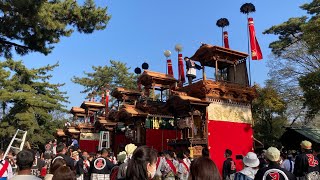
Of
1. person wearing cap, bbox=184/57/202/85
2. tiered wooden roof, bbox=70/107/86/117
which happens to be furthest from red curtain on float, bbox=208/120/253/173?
tiered wooden roof, bbox=70/107/86/117

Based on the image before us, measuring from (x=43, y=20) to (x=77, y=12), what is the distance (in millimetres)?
1444

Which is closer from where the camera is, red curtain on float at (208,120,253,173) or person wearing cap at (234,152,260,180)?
person wearing cap at (234,152,260,180)

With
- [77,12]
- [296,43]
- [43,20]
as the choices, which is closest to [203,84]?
[77,12]

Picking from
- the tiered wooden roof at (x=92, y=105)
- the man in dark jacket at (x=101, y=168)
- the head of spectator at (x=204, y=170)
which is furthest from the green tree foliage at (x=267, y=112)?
the head of spectator at (x=204, y=170)

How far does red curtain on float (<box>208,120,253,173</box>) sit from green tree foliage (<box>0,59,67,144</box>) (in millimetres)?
20131

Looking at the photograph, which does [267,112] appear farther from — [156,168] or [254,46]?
[156,168]

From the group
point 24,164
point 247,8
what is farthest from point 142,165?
point 247,8

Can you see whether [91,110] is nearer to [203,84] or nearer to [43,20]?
[203,84]

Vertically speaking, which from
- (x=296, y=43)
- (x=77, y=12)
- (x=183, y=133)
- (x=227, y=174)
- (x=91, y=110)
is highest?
(x=296, y=43)

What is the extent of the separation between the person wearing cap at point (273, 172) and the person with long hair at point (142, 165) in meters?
2.01

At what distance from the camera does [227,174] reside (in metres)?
9.11

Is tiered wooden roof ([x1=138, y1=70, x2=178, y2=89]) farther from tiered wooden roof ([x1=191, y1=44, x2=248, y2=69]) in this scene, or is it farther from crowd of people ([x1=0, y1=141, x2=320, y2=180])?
crowd of people ([x1=0, y1=141, x2=320, y2=180])

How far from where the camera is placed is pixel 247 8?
62.1 feet

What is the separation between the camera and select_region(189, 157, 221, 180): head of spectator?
10.3ft
